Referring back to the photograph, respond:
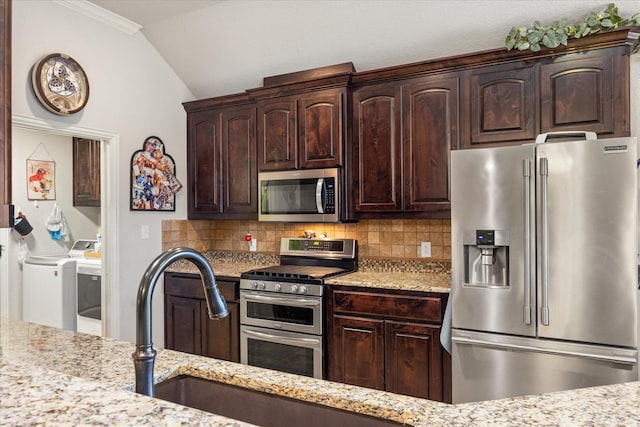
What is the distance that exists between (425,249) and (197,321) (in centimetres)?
193

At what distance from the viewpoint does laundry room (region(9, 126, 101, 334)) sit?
14.1 ft

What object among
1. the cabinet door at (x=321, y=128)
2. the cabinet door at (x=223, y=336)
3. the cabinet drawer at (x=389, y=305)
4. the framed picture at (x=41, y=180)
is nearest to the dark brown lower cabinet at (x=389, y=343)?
the cabinet drawer at (x=389, y=305)

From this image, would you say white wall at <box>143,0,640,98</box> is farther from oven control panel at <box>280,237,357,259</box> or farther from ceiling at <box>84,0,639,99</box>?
oven control panel at <box>280,237,357,259</box>

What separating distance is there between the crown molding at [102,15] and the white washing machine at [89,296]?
2.11 metres

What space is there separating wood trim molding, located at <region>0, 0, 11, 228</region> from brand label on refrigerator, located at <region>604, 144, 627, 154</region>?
8.04ft

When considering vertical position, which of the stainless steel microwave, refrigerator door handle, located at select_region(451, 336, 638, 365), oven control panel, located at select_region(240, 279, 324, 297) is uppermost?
the stainless steel microwave

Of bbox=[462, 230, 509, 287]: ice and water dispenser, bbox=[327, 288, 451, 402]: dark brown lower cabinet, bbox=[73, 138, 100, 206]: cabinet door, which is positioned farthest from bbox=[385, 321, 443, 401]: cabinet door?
bbox=[73, 138, 100, 206]: cabinet door

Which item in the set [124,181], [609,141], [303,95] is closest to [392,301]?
[609,141]

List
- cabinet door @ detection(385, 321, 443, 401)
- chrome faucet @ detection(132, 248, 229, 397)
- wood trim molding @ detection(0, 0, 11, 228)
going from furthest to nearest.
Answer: cabinet door @ detection(385, 321, 443, 401) < wood trim molding @ detection(0, 0, 11, 228) < chrome faucet @ detection(132, 248, 229, 397)

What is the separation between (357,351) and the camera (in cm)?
282

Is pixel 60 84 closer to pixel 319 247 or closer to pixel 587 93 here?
pixel 319 247

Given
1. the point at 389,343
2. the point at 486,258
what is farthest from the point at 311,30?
the point at 389,343

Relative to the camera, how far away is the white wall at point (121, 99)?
2.78m

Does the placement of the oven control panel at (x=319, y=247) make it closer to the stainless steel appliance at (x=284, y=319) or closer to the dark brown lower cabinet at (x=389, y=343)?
the stainless steel appliance at (x=284, y=319)
